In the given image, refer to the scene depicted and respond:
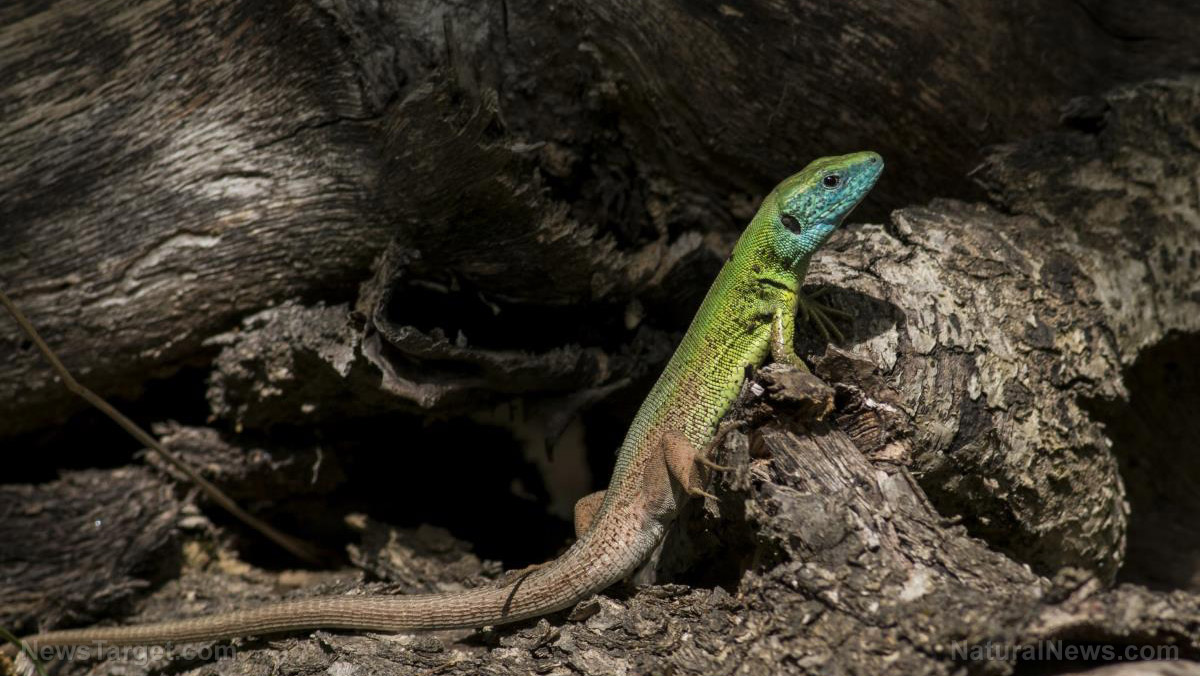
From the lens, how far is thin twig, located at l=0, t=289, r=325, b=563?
10.9ft

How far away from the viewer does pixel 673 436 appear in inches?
115

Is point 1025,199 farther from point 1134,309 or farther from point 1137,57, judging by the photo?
point 1137,57

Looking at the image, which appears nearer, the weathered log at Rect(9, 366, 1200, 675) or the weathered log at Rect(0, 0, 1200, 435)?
the weathered log at Rect(9, 366, 1200, 675)

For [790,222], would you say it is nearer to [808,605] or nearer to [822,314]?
[822,314]

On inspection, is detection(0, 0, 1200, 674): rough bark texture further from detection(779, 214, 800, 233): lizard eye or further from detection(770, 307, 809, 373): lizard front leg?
detection(779, 214, 800, 233): lizard eye

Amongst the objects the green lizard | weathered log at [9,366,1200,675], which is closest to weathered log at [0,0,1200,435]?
the green lizard

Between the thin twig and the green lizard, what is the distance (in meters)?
0.70

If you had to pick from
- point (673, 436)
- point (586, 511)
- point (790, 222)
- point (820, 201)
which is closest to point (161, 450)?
point (586, 511)

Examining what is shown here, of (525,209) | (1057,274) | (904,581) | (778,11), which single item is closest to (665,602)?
(904,581)

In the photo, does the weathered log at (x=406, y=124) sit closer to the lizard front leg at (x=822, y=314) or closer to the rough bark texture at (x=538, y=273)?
the rough bark texture at (x=538, y=273)

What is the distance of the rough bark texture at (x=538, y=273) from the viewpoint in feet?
9.36

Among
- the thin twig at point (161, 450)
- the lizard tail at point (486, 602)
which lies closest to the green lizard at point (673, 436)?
the lizard tail at point (486, 602)

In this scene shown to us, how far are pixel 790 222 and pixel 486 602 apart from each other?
1.64 m

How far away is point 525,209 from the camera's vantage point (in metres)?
3.29
